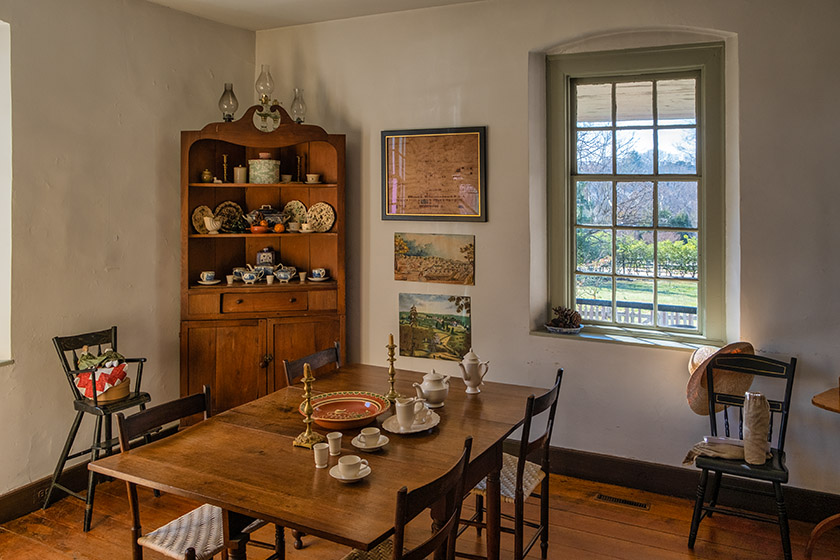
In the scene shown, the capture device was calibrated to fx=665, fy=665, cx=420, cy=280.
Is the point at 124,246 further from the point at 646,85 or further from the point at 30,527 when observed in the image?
the point at 646,85

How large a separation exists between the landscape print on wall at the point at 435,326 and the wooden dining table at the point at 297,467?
134 centimetres

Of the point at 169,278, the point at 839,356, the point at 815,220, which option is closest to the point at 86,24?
the point at 169,278

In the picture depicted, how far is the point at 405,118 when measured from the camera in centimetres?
437

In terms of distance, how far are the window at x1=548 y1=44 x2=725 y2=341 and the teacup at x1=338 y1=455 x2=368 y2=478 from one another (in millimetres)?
2454

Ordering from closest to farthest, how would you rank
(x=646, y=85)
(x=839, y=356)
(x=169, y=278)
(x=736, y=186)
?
(x=839, y=356) → (x=736, y=186) → (x=646, y=85) → (x=169, y=278)

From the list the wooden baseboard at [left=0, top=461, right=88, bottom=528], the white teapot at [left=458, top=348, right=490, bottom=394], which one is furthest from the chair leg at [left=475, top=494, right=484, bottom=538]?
the wooden baseboard at [left=0, top=461, right=88, bottom=528]

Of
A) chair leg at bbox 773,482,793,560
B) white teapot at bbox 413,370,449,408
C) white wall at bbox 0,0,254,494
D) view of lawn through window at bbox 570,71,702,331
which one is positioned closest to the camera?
white teapot at bbox 413,370,449,408

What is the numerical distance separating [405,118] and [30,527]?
315 cm

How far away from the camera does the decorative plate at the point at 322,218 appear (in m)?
4.57

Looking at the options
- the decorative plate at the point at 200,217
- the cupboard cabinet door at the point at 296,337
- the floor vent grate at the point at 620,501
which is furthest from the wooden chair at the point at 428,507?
the decorative plate at the point at 200,217

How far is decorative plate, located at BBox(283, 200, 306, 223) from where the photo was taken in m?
4.69

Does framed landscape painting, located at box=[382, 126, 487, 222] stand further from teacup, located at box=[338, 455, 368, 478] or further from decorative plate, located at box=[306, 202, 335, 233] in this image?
teacup, located at box=[338, 455, 368, 478]

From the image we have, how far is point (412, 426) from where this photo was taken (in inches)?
98.8

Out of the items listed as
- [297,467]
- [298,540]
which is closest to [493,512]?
[297,467]
